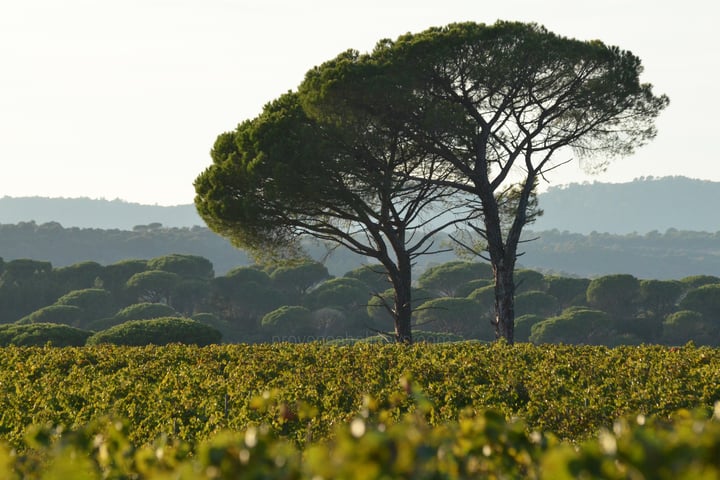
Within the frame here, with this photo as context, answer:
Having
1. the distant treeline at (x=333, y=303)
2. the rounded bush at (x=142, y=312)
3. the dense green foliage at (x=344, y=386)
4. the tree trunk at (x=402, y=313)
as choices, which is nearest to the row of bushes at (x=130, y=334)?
the tree trunk at (x=402, y=313)

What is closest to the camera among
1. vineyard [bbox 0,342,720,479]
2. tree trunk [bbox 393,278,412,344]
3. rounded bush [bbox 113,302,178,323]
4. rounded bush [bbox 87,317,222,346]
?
vineyard [bbox 0,342,720,479]

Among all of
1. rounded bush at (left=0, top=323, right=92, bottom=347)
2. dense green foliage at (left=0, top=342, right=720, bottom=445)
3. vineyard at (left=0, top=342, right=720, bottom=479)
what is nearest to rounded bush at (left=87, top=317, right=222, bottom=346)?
rounded bush at (left=0, top=323, right=92, bottom=347)

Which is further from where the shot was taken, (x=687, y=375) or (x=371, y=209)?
(x=371, y=209)

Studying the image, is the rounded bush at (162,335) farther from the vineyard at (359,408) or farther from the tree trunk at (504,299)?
the tree trunk at (504,299)

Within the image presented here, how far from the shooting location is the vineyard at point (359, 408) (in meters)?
2.91

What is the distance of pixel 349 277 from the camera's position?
67875mm

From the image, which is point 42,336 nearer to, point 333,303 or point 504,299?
point 504,299

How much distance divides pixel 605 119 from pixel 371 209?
23.0ft

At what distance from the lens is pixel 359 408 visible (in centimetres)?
986

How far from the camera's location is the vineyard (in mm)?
2906

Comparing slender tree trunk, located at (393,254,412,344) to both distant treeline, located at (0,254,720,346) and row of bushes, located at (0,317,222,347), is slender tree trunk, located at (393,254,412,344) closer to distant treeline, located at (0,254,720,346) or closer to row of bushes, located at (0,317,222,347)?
row of bushes, located at (0,317,222,347)

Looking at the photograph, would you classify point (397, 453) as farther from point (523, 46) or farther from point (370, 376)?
point (523, 46)

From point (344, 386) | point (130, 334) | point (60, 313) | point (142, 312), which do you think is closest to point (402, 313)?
point (130, 334)

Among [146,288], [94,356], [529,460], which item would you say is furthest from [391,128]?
[146,288]
